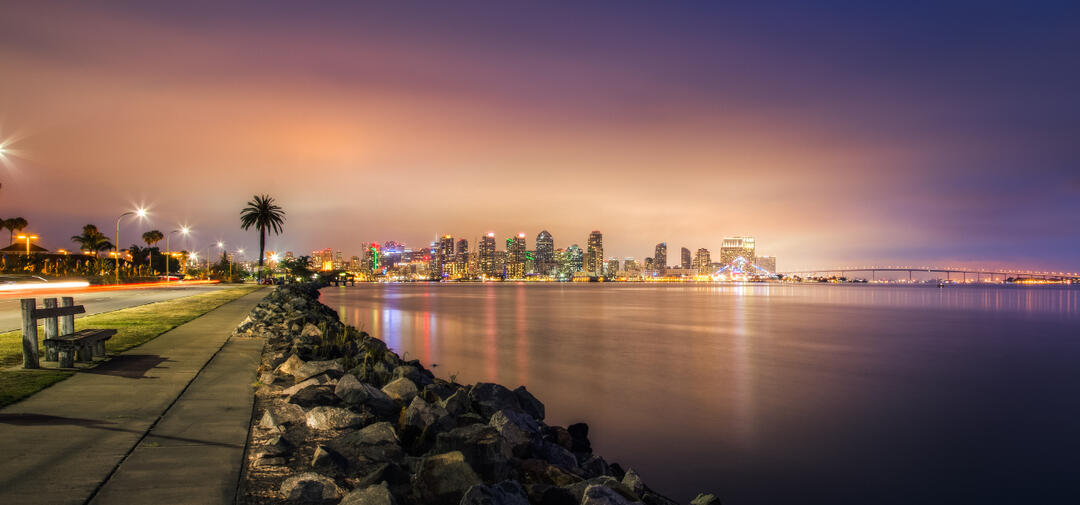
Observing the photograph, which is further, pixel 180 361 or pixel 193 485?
pixel 180 361

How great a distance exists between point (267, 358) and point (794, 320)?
43696 mm

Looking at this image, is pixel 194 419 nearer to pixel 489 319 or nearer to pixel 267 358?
pixel 267 358

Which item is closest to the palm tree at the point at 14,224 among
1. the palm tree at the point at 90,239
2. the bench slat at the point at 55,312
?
the palm tree at the point at 90,239

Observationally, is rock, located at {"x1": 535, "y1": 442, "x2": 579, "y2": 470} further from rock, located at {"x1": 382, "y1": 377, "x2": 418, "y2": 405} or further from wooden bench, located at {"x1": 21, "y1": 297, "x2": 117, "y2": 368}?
wooden bench, located at {"x1": 21, "y1": 297, "x2": 117, "y2": 368}

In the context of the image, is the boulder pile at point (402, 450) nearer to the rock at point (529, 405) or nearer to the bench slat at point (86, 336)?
the rock at point (529, 405)

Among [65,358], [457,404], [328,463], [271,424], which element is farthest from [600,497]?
[65,358]

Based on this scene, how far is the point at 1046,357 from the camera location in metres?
26.0

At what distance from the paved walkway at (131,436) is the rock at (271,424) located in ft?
0.73

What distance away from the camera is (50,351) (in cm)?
1097

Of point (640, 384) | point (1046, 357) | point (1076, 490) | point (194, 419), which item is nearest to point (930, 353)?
point (1046, 357)

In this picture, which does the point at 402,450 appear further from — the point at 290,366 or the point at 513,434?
the point at 290,366

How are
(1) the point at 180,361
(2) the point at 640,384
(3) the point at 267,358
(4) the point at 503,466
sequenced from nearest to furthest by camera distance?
(4) the point at 503,466 → (1) the point at 180,361 → (3) the point at 267,358 → (2) the point at 640,384

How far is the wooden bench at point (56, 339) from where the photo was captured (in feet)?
34.2

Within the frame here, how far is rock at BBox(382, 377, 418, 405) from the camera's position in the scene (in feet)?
32.3
